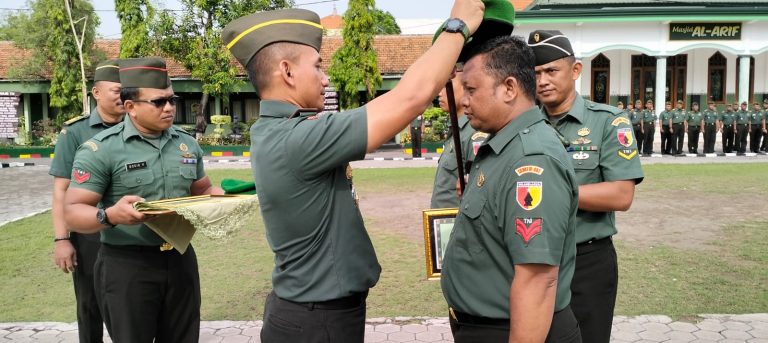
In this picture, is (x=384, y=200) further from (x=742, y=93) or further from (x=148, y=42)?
(x=742, y=93)

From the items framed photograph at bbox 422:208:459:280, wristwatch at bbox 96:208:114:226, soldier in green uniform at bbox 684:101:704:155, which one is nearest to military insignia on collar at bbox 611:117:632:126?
framed photograph at bbox 422:208:459:280

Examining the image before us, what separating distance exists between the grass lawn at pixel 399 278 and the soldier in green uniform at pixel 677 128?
12.5 metres

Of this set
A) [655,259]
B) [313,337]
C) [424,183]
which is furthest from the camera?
[424,183]

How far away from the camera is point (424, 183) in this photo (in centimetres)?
1355

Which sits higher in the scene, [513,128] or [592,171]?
[513,128]

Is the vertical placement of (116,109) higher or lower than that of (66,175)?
higher

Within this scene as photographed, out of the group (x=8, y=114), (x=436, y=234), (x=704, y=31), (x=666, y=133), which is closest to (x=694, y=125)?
(x=666, y=133)

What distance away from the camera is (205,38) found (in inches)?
942

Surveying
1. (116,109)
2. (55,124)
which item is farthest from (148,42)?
(116,109)

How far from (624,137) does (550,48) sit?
0.59 m

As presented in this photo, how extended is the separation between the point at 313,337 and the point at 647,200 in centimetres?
973

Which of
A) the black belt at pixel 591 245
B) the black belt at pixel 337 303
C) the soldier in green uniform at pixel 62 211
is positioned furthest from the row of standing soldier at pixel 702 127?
the black belt at pixel 337 303

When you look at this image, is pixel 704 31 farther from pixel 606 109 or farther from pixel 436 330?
pixel 606 109

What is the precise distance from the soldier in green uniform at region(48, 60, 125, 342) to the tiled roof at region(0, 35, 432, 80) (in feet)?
72.9
